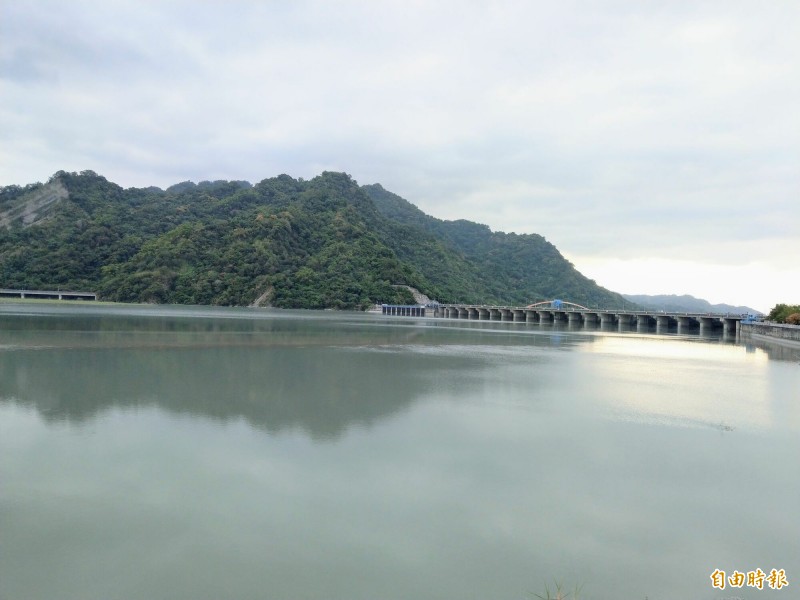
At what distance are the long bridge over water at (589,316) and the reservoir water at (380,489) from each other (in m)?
53.1

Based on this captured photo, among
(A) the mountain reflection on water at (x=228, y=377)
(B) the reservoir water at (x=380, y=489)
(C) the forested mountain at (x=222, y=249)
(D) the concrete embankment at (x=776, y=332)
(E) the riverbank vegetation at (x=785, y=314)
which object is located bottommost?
(B) the reservoir water at (x=380, y=489)

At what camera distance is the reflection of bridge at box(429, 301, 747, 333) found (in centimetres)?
6378

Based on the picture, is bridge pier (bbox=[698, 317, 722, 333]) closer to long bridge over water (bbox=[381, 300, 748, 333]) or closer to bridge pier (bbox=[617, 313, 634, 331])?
long bridge over water (bbox=[381, 300, 748, 333])

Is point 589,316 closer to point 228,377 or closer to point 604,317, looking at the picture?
point 604,317

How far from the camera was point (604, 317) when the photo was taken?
79312 mm

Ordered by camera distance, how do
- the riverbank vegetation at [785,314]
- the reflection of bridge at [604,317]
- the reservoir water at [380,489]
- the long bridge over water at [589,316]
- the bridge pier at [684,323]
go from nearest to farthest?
1. the reservoir water at [380,489]
2. the riverbank vegetation at [785,314]
3. the reflection of bridge at [604,317]
4. the long bridge over water at [589,316]
5. the bridge pier at [684,323]

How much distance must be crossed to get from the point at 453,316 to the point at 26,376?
87.1 meters

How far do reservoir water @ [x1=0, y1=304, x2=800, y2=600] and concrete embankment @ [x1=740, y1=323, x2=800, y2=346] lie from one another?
1099 inches

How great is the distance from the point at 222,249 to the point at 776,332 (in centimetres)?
9644

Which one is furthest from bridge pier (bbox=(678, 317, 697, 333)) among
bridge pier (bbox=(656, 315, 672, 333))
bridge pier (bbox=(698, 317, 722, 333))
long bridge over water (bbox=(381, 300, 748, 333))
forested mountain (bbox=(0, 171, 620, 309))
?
forested mountain (bbox=(0, 171, 620, 309))

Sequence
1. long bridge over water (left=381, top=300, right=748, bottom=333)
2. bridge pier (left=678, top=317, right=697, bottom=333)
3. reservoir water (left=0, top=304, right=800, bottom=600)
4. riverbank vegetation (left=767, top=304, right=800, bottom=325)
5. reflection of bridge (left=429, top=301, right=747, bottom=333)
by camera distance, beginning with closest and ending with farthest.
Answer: reservoir water (left=0, top=304, right=800, bottom=600) → riverbank vegetation (left=767, top=304, right=800, bottom=325) → reflection of bridge (left=429, top=301, right=747, bottom=333) → long bridge over water (left=381, top=300, right=748, bottom=333) → bridge pier (left=678, top=317, right=697, bottom=333)

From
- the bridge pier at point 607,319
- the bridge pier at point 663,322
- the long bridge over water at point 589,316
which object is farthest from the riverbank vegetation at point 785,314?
the bridge pier at point 607,319

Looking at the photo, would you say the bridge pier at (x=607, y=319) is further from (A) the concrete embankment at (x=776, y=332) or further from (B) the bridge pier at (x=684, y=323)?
(A) the concrete embankment at (x=776, y=332)

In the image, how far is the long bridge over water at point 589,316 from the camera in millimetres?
64188
